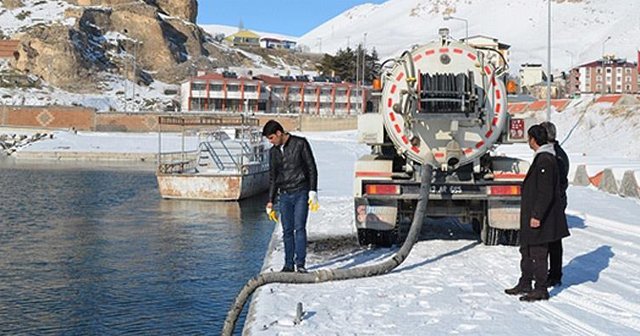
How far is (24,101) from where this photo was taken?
341ft

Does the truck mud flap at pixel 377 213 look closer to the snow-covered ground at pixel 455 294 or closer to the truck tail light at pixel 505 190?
the snow-covered ground at pixel 455 294

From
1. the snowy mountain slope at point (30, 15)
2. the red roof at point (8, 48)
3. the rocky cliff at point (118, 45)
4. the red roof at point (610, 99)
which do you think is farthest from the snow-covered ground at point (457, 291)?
the snowy mountain slope at point (30, 15)

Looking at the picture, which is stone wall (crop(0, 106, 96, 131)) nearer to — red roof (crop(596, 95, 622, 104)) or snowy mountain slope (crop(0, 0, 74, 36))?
snowy mountain slope (crop(0, 0, 74, 36))

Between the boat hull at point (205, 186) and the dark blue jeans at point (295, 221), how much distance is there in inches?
704

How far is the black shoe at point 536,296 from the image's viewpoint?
333 inches

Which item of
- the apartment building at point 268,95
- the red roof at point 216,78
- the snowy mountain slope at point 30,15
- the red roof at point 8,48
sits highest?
the snowy mountain slope at point 30,15

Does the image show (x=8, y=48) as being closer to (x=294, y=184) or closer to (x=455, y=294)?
(x=294, y=184)

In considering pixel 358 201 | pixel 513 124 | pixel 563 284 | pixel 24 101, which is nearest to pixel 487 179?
pixel 513 124

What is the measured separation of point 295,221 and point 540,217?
3.17 m

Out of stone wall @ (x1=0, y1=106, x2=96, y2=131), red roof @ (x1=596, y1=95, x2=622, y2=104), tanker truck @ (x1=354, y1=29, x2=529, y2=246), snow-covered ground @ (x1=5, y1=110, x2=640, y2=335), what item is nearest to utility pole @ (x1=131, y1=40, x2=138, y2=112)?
stone wall @ (x1=0, y1=106, x2=96, y2=131)

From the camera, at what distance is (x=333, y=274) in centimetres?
962

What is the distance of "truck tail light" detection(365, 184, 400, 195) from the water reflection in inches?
108

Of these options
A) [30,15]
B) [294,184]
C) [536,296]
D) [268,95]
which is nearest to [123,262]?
[294,184]

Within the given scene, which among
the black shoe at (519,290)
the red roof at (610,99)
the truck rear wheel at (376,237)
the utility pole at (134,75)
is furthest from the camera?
the utility pole at (134,75)
